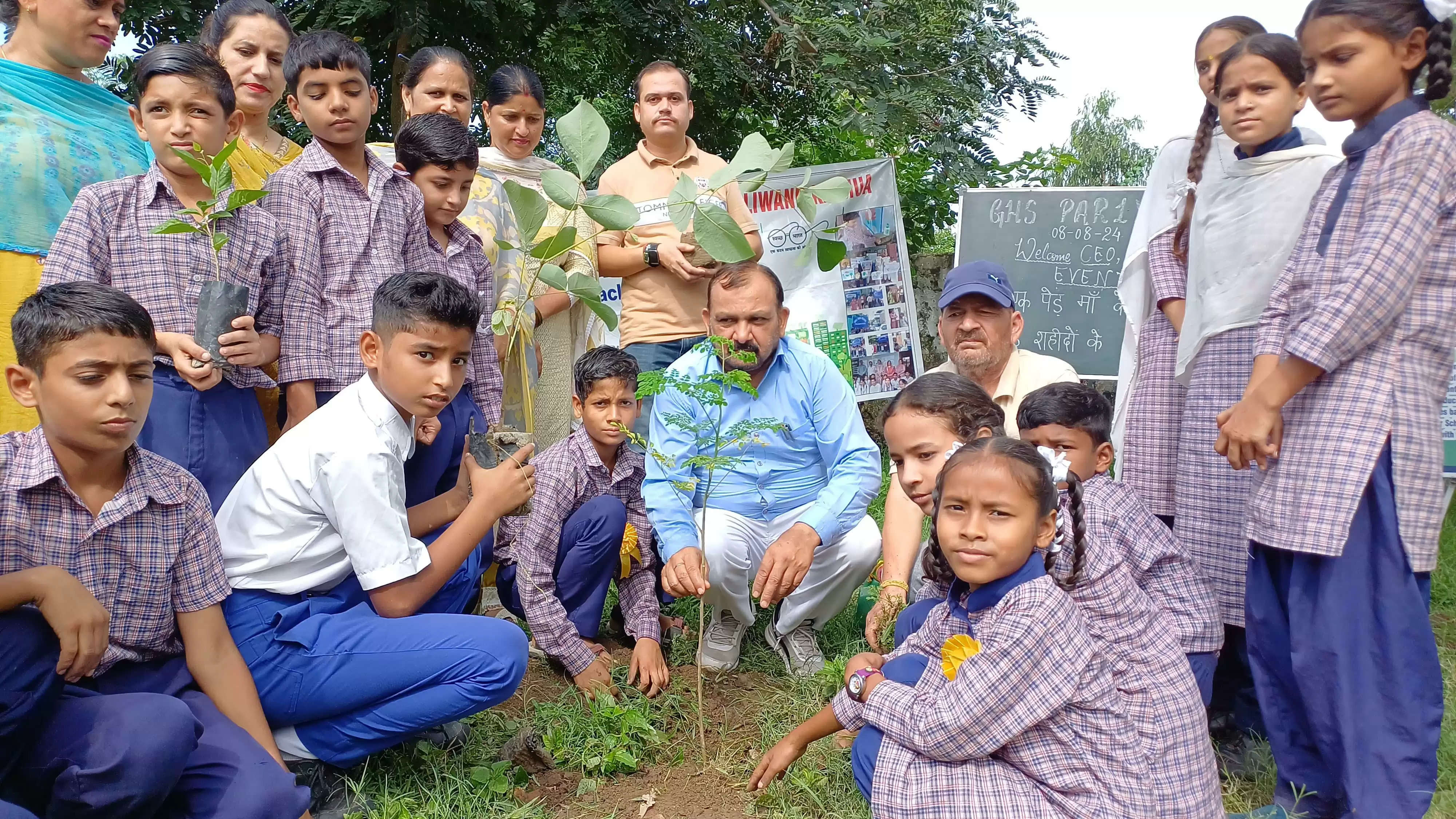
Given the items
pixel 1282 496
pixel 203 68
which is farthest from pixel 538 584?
pixel 1282 496

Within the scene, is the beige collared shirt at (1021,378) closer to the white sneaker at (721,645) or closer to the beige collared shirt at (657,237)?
the white sneaker at (721,645)

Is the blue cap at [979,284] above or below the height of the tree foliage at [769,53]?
below

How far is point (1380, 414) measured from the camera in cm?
225

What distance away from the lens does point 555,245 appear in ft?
9.46

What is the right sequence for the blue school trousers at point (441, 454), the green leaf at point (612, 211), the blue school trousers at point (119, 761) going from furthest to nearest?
1. the blue school trousers at point (441, 454)
2. the green leaf at point (612, 211)
3. the blue school trousers at point (119, 761)

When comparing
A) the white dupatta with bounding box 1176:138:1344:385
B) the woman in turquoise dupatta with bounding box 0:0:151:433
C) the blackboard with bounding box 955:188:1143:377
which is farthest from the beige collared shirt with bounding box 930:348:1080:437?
the blackboard with bounding box 955:188:1143:377

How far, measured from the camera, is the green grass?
2.50 meters

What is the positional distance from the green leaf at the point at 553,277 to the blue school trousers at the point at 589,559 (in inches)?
27.6

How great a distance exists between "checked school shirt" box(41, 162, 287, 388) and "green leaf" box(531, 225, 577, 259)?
73cm

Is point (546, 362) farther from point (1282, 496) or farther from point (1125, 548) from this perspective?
point (1282, 496)

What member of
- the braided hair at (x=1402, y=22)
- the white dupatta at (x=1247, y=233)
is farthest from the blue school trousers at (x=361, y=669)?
the braided hair at (x=1402, y=22)

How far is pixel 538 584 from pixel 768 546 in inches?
29.6

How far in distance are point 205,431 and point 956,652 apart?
75.4 inches

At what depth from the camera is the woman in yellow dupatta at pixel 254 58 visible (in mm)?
3320
